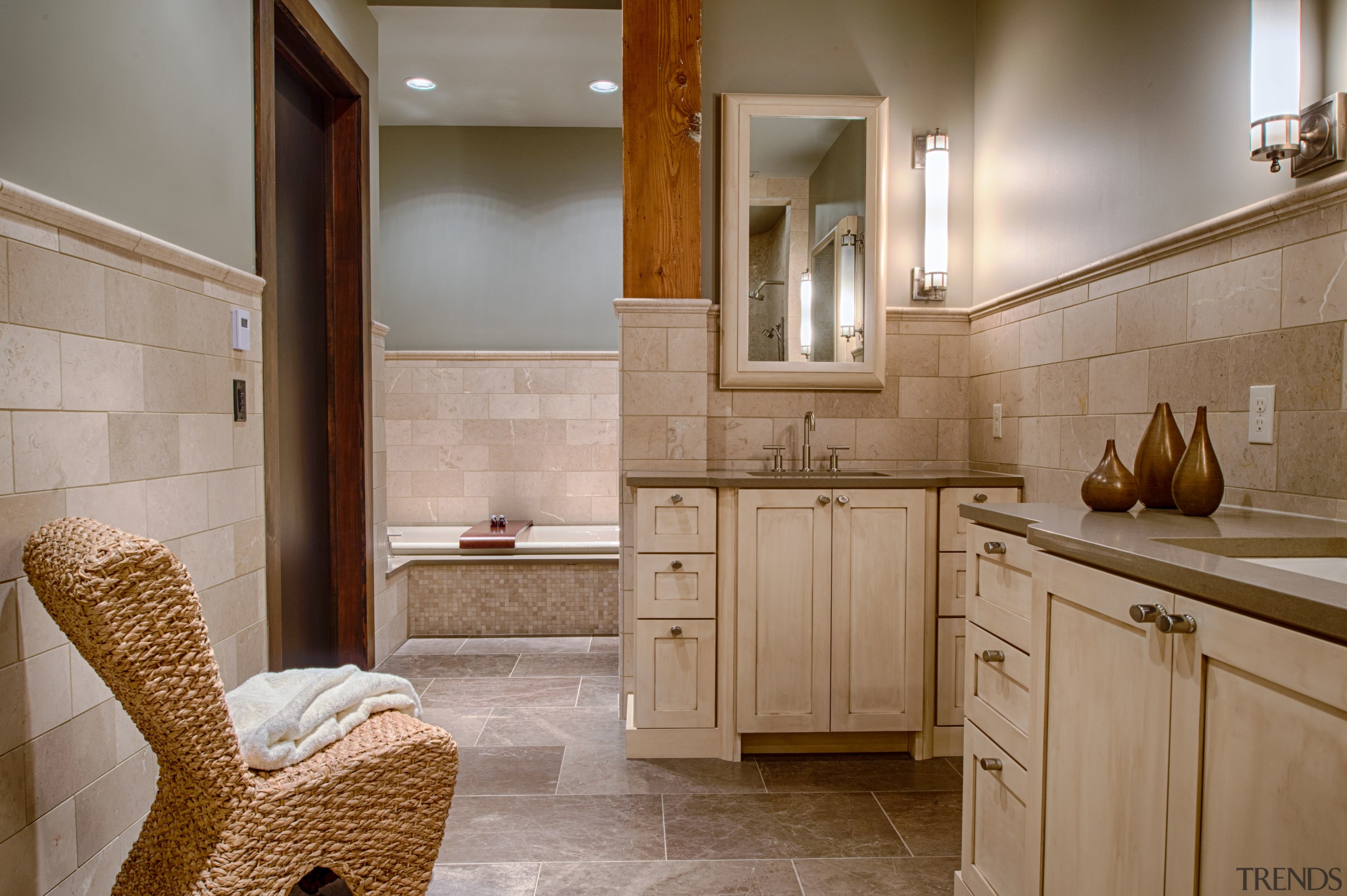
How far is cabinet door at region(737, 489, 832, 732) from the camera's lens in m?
2.30

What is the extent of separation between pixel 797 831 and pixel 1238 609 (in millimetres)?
1412

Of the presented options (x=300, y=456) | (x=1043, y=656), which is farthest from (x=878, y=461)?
(x=300, y=456)

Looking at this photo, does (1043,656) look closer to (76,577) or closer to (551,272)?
(76,577)

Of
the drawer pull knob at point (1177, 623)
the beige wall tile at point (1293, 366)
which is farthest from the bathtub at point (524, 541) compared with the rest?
the drawer pull knob at point (1177, 623)

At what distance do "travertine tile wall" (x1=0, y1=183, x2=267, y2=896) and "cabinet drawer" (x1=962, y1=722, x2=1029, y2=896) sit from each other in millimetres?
1777

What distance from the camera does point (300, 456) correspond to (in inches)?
110

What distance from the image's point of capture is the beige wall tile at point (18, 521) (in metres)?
1.27

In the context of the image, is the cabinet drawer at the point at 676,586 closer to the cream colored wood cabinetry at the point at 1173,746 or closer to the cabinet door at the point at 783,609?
the cabinet door at the point at 783,609

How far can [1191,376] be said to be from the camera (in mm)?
1702

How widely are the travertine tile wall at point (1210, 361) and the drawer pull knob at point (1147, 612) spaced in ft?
2.29

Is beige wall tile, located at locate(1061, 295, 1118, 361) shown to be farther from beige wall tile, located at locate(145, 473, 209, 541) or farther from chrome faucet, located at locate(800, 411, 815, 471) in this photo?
beige wall tile, located at locate(145, 473, 209, 541)

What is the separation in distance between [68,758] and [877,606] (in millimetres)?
2034

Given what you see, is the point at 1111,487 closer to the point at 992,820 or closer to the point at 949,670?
the point at 992,820

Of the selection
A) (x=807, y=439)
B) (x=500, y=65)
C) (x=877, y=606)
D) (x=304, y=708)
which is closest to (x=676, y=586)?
(x=877, y=606)
